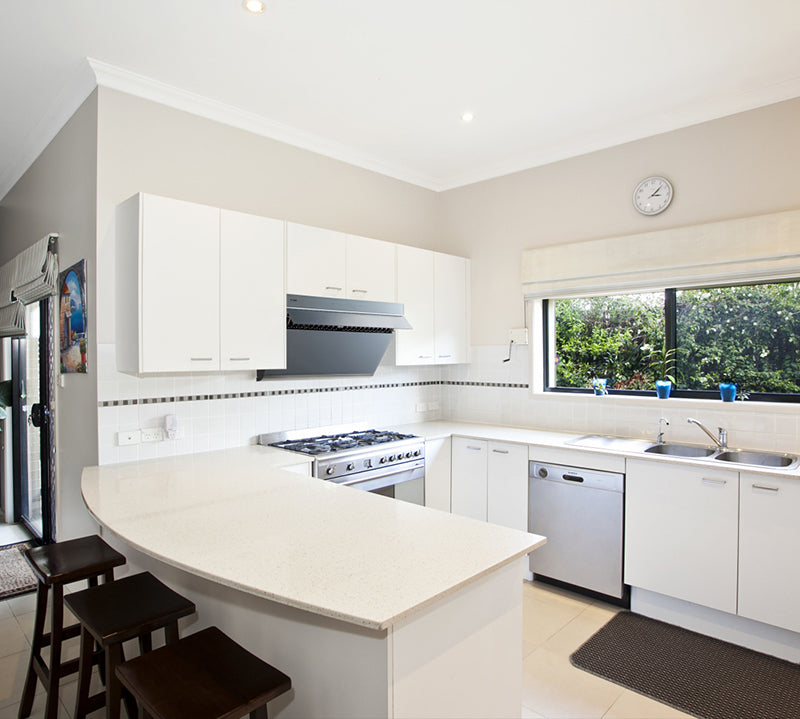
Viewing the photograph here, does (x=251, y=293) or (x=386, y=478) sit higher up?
(x=251, y=293)

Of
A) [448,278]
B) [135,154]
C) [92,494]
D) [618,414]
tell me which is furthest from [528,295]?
[92,494]

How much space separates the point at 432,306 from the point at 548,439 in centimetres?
124

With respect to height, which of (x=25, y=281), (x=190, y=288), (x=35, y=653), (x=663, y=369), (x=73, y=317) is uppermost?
(x=25, y=281)

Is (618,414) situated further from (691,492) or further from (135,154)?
(135,154)

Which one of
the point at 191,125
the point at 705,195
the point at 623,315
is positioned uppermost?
the point at 191,125

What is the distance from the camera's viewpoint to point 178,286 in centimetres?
258

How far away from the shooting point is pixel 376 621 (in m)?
1.14

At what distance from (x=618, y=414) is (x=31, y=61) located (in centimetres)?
373

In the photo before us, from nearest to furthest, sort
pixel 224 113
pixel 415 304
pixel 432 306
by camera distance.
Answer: pixel 224 113
pixel 415 304
pixel 432 306

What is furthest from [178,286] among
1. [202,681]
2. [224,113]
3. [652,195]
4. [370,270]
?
[652,195]

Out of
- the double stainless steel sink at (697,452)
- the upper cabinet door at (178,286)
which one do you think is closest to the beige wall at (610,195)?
the double stainless steel sink at (697,452)

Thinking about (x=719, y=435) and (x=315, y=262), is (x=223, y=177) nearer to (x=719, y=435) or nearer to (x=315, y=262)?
(x=315, y=262)

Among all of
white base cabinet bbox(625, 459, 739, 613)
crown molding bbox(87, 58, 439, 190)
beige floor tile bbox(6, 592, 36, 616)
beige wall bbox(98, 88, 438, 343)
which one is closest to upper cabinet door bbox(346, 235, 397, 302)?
beige wall bbox(98, 88, 438, 343)

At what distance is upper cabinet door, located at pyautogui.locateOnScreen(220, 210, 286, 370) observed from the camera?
275cm
